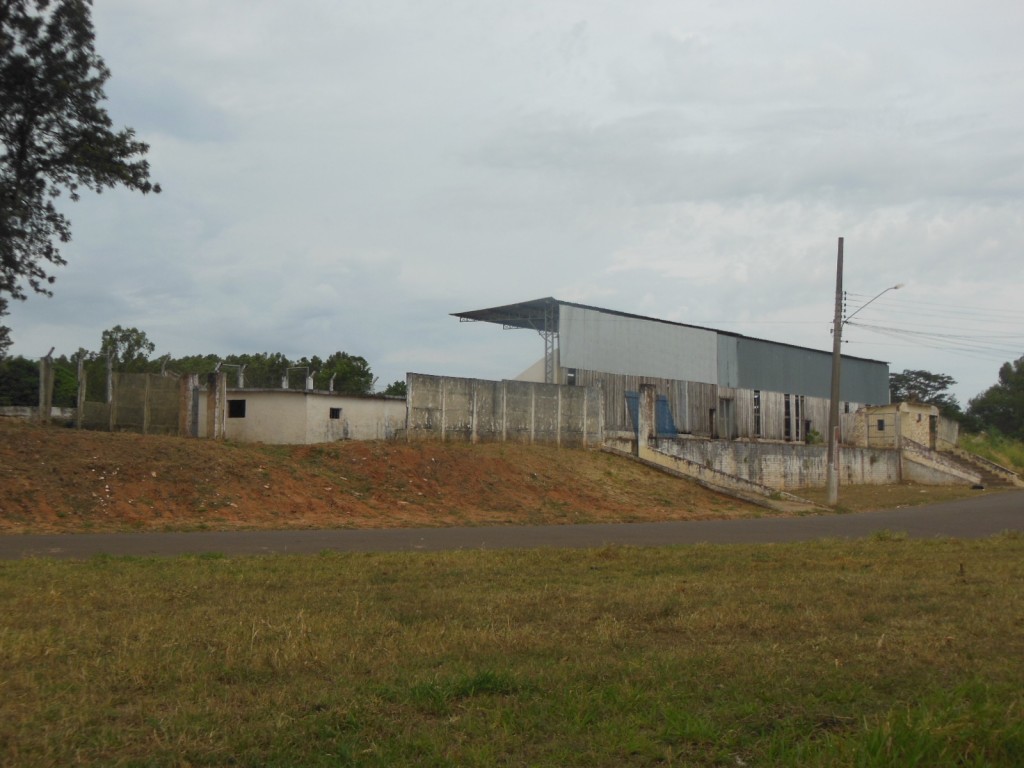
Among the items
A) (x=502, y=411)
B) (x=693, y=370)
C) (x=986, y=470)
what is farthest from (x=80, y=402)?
(x=986, y=470)

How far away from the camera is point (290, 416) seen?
105 feet

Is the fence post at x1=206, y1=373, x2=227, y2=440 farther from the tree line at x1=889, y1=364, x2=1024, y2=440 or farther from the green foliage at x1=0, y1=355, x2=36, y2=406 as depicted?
the tree line at x1=889, y1=364, x2=1024, y2=440

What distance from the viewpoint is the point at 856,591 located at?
9148mm

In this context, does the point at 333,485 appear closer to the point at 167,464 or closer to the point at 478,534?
the point at 167,464

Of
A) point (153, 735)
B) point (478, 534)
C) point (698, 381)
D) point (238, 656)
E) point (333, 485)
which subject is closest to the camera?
point (153, 735)

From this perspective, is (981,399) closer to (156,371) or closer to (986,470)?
(986,470)

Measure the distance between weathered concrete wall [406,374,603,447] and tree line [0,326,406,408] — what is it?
9.27ft

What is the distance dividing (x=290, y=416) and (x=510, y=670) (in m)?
27.4

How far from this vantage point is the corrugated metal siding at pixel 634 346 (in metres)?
42.5

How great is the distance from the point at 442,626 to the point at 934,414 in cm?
5498

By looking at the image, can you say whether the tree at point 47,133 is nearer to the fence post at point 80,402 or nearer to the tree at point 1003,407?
the fence post at point 80,402

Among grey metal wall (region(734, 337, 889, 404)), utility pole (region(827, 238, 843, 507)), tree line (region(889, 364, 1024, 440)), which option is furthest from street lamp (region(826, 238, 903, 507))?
tree line (region(889, 364, 1024, 440))

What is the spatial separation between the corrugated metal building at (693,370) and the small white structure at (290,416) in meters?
10.4

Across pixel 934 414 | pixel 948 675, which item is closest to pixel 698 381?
pixel 934 414
